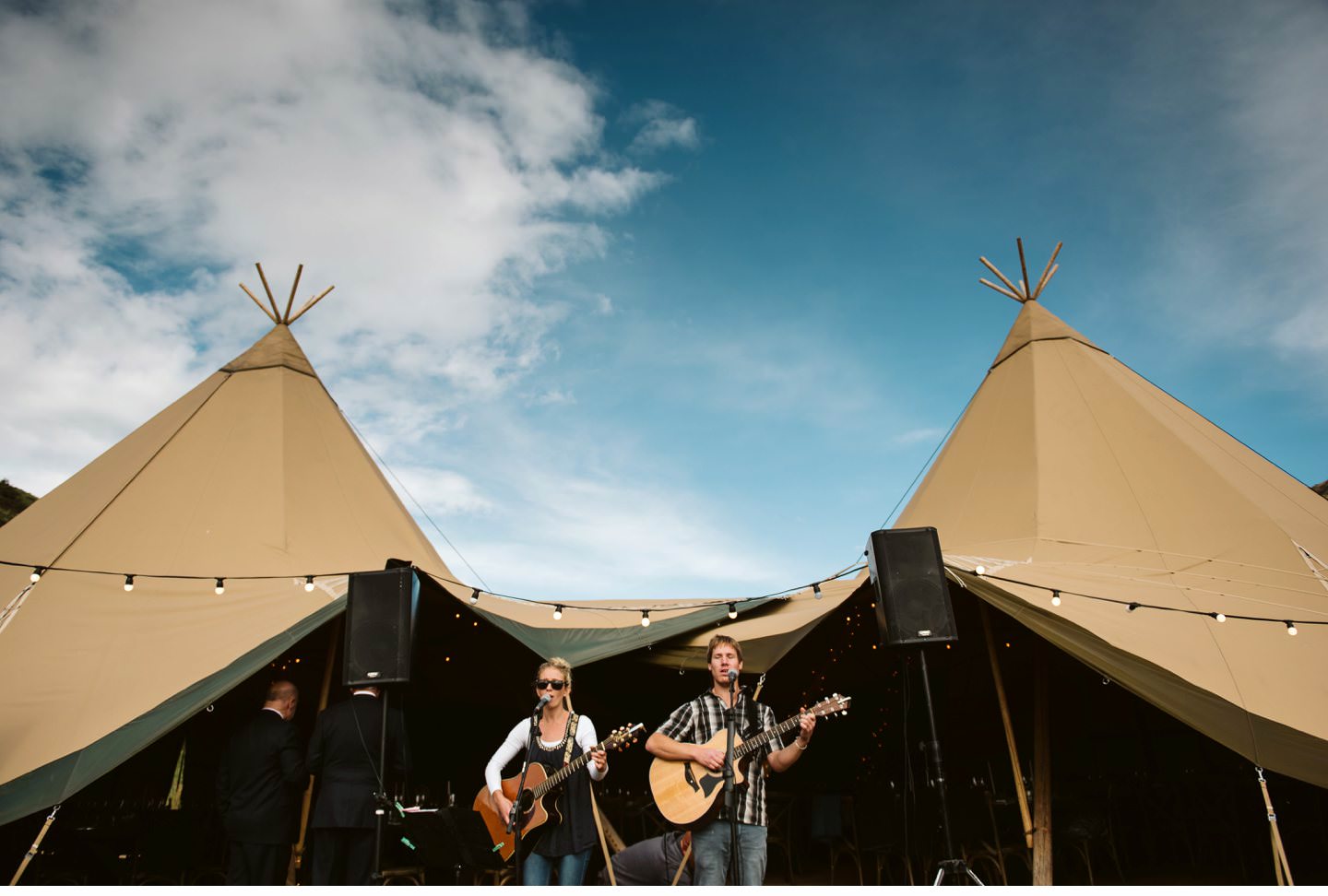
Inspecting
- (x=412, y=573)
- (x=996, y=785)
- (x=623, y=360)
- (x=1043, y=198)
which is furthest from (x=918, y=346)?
(x=412, y=573)

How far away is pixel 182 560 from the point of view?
5.76 metres

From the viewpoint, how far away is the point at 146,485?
6.38 metres

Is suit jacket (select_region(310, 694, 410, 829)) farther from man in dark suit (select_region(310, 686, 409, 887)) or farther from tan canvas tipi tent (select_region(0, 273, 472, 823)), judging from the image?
tan canvas tipi tent (select_region(0, 273, 472, 823))

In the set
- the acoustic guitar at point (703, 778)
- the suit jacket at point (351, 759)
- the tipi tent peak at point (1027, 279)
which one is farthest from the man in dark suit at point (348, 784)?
the tipi tent peak at point (1027, 279)

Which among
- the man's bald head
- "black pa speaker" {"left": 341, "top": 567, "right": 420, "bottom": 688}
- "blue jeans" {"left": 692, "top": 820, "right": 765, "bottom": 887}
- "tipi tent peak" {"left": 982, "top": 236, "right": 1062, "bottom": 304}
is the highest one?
"tipi tent peak" {"left": 982, "top": 236, "right": 1062, "bottom": 304}

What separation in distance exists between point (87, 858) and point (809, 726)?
4.93 meters

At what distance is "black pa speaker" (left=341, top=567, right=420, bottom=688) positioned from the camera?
3533 mm

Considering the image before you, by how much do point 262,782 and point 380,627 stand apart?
827 mm

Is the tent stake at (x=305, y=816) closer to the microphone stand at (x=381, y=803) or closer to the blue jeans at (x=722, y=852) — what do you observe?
the microphone stand at (x=381, y=803)

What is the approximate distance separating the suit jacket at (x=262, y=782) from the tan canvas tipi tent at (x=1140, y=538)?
3533 mm

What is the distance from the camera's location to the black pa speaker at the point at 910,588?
3172mm

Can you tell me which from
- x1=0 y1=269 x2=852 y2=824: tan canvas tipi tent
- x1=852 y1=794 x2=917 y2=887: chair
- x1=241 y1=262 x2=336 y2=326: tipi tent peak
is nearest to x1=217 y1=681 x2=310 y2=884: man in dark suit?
x1=0 y1=269 x2=852 y2=824: tan canvas tipi tent

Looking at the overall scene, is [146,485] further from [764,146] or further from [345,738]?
[764,146]

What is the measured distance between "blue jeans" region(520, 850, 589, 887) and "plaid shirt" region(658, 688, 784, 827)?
58cm
